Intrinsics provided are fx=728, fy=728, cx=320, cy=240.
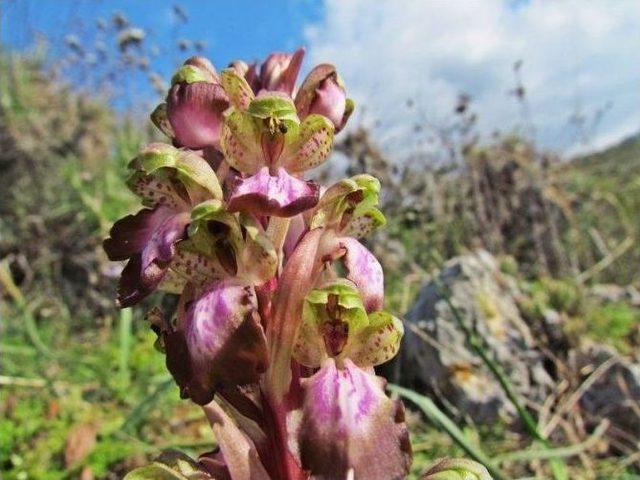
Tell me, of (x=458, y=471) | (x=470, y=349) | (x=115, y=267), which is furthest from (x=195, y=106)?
(x=115, y=267)

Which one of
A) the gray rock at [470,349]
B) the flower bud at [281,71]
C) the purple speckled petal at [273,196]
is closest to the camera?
the purple speckled petal at [273,196]

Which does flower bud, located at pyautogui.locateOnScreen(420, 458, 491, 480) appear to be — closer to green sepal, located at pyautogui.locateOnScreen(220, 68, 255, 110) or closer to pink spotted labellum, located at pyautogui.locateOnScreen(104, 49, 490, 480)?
pink spotted labellum, located at pyautogui.locateOnScreen(104, 49, 490, 480)

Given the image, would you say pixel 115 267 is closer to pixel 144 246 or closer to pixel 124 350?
pixel 124 350

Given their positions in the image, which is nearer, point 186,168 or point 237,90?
point 186,168

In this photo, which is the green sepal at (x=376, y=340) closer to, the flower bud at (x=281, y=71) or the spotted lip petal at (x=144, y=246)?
the spotted lip petal at (x=144, y=246)

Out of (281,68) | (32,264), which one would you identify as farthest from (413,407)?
(32,264)

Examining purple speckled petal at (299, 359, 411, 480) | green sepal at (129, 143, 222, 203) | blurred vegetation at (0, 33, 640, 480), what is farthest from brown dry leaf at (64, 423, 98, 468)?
purple speckled petal at (299, 359, 411, 480)

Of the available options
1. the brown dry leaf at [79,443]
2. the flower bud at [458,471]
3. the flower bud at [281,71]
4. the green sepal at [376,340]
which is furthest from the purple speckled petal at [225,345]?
the brown dry leaf at [79,443]

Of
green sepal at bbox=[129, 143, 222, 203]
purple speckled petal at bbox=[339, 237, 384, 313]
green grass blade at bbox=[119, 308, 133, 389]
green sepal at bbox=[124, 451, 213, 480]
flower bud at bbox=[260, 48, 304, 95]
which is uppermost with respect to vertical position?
green grass blade at bbox=[119, 308, 133, 389]
